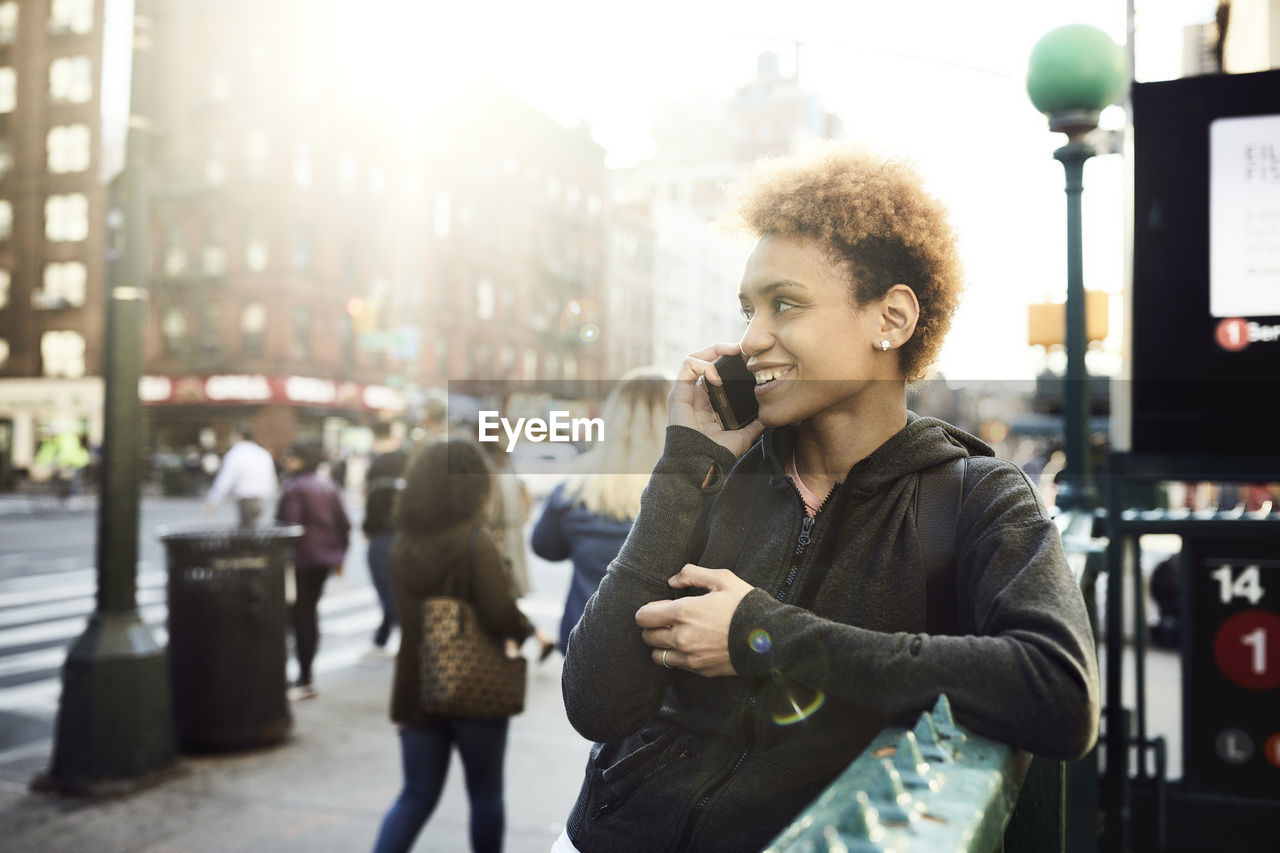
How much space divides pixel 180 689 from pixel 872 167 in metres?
5.69

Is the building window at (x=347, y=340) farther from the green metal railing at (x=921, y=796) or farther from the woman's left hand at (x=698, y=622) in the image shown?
the green metal railing at (x=921, y=796)

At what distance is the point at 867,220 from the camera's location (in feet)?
4.74

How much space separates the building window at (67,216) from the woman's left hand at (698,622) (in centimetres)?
3112

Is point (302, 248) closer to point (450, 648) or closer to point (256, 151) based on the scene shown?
point (256, 151)

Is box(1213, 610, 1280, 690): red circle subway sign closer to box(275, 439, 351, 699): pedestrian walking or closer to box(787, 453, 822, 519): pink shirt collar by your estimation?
box(787, 453, 822, 519): pink shirt collar

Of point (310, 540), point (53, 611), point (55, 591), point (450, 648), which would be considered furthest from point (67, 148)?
point (450, 648)

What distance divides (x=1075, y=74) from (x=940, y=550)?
2.62 metres

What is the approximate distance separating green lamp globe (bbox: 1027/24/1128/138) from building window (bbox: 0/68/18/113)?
2385cm

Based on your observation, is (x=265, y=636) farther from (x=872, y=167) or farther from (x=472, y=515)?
(x=872, y=167)

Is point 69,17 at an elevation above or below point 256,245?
below

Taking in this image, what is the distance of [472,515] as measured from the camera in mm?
4016

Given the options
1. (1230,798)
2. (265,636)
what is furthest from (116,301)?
(1230,798)

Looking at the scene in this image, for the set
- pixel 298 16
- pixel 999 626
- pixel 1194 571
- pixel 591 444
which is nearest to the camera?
pixel 999 626

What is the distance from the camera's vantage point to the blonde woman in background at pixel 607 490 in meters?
2.47
